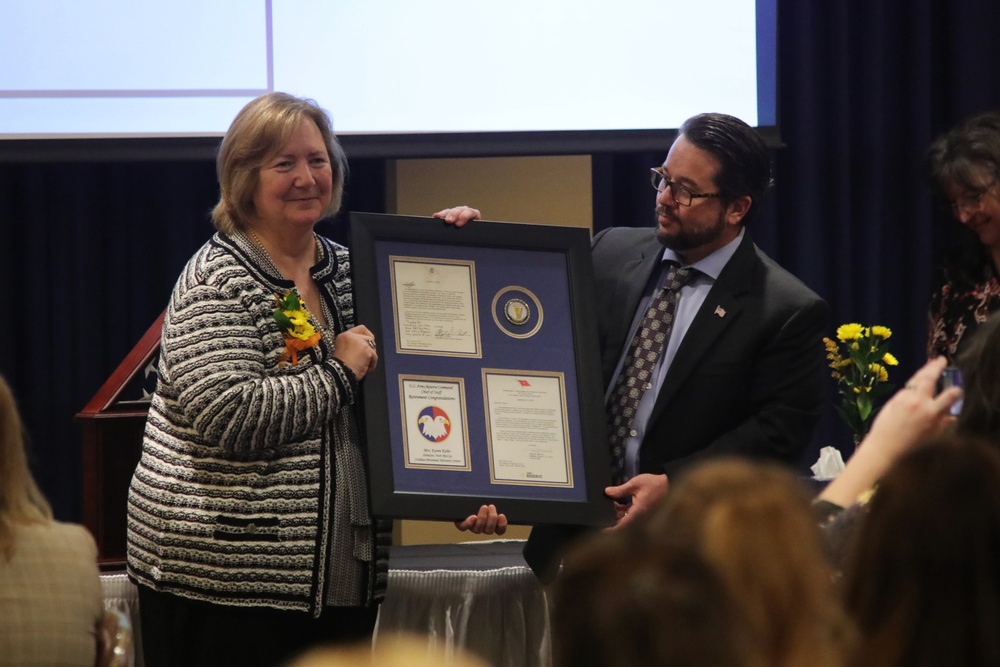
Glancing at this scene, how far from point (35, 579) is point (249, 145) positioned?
1110 millimetres

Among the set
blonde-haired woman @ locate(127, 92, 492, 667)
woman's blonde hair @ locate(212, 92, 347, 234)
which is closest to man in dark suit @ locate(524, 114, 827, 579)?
blonde-haired woman @ locate(127, 92, 492, 667)

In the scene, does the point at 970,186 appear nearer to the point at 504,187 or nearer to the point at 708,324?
the point at 708,324

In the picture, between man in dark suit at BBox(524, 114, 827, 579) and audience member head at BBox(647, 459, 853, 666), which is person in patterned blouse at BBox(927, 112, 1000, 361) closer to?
man in dark suit at BBox(524, 114, 827, 579)

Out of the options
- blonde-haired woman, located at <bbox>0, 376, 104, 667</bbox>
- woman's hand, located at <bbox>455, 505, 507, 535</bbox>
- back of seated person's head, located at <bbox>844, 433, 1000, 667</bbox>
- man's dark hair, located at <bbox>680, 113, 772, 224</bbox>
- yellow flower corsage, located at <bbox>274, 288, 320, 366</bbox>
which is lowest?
woman's hand, located at <bbox>455, 505, 507, 535</bbox>

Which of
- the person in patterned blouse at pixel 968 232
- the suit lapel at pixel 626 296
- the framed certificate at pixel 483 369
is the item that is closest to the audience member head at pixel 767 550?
the framed certificate at pixel 483 369

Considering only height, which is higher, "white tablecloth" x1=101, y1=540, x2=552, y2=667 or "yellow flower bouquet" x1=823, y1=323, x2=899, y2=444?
"yellow flower bouquet" x1=823, y1=323, x2=899, y2=444

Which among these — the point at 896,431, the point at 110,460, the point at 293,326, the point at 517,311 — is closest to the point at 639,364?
the point at 517,311

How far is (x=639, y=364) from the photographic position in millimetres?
3102

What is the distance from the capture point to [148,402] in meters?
3.38

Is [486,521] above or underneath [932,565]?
underneath

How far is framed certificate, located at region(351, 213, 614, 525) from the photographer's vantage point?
285 cm

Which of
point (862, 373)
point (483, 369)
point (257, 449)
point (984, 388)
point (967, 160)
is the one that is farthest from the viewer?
point (967, 160)

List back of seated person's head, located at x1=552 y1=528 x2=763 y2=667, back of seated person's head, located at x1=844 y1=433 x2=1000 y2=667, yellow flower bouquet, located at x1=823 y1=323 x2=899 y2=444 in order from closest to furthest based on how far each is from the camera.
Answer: back of seated person's head, located at x1=552 y1=528 x2=763 y2=667, back of seated person's head, located at x1=844 y1=433 x2=1000 y2=667, yellow flower bouquet, located at x1=823 y1=323 x2=899 y2=444

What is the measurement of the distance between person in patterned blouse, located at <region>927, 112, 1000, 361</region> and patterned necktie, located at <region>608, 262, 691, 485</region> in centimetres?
112
